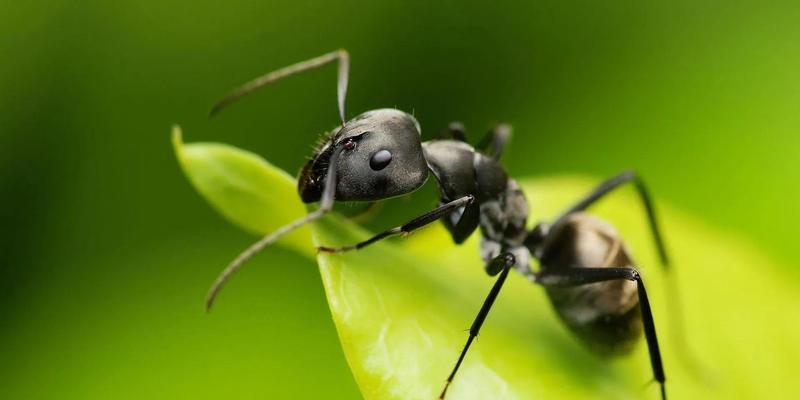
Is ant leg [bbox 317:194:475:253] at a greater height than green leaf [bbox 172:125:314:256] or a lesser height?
lesser

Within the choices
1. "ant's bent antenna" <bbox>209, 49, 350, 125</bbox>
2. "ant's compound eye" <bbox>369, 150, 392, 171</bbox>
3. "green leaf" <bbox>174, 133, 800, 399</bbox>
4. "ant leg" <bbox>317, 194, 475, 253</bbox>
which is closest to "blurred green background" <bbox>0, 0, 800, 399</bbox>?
"green leaf" <bbox>174, 133, 800, 399</bbox>

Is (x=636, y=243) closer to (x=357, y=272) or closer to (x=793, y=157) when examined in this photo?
(x=793, y=157)

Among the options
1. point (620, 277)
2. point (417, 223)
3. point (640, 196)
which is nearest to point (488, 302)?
point (417, 223)

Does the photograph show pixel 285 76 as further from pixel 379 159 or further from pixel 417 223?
pixel 417 223

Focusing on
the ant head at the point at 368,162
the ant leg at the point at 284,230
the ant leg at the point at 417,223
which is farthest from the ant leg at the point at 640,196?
the ant leg at the point at 284,230

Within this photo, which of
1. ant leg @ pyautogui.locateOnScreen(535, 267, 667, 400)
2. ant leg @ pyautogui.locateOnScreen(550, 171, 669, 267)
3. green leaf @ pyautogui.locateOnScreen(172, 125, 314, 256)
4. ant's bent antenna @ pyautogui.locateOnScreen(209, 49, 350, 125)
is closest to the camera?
green leaf @ pyautogui.locateOnScreen(172, 125, 314, 256)

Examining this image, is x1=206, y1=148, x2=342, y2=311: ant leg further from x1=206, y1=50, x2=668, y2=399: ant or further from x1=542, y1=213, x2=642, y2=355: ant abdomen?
x1=542, y1=213, x2=642, y2=355: ant abdomen
